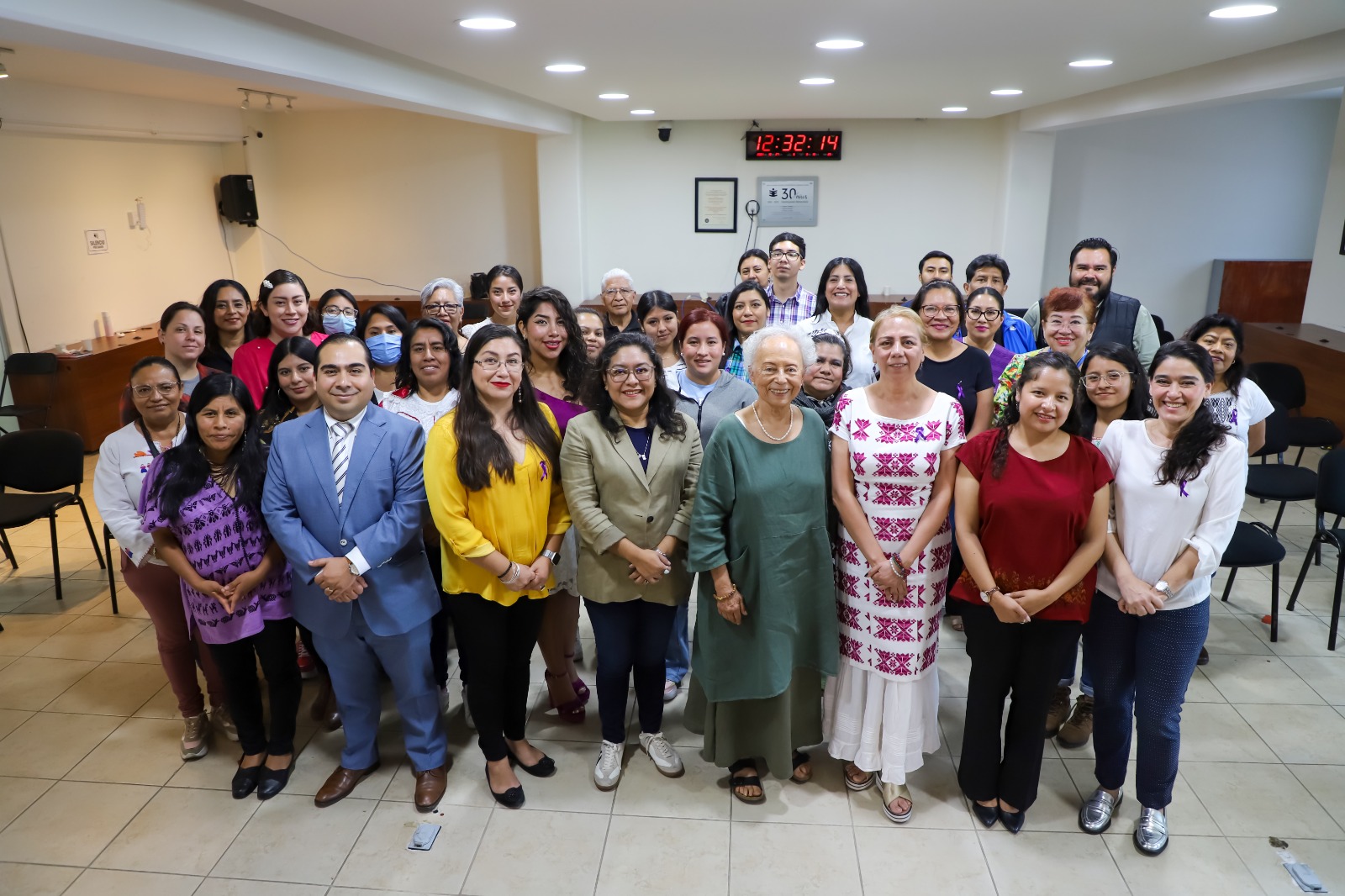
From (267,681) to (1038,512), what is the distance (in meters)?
2.76

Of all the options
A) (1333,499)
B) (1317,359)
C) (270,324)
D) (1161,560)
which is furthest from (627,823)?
(1317,359)

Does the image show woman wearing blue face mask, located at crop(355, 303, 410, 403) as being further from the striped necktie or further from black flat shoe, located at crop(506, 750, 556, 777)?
black flat shoe, located at crop(506, 750, 556, 777)

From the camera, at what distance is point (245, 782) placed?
3.14 m

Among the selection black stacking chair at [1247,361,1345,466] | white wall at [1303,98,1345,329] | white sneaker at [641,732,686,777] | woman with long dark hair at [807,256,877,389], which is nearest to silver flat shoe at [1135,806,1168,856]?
white sneaker at [641,732,686,777]

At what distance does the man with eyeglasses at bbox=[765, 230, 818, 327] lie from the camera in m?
4.82

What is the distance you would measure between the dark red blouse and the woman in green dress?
51 centimetres

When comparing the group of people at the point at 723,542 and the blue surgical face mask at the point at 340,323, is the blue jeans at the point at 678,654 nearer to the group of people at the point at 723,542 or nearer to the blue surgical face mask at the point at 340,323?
the group of people at the point at 723,542

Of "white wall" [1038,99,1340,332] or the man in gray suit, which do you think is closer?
the man in gray suit

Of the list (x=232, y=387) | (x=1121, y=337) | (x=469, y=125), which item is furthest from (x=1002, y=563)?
(x=469, y=125)

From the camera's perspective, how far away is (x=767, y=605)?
281cm

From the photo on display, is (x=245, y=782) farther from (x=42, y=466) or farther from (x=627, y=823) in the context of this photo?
(x=42, y=466)

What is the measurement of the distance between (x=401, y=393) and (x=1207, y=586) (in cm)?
295

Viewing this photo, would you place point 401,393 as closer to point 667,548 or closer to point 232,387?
point 232,387

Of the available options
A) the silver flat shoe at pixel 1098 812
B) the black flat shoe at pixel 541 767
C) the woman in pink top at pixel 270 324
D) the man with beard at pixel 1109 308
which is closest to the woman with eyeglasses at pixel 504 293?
the woman in pink top at pixel 270 324
